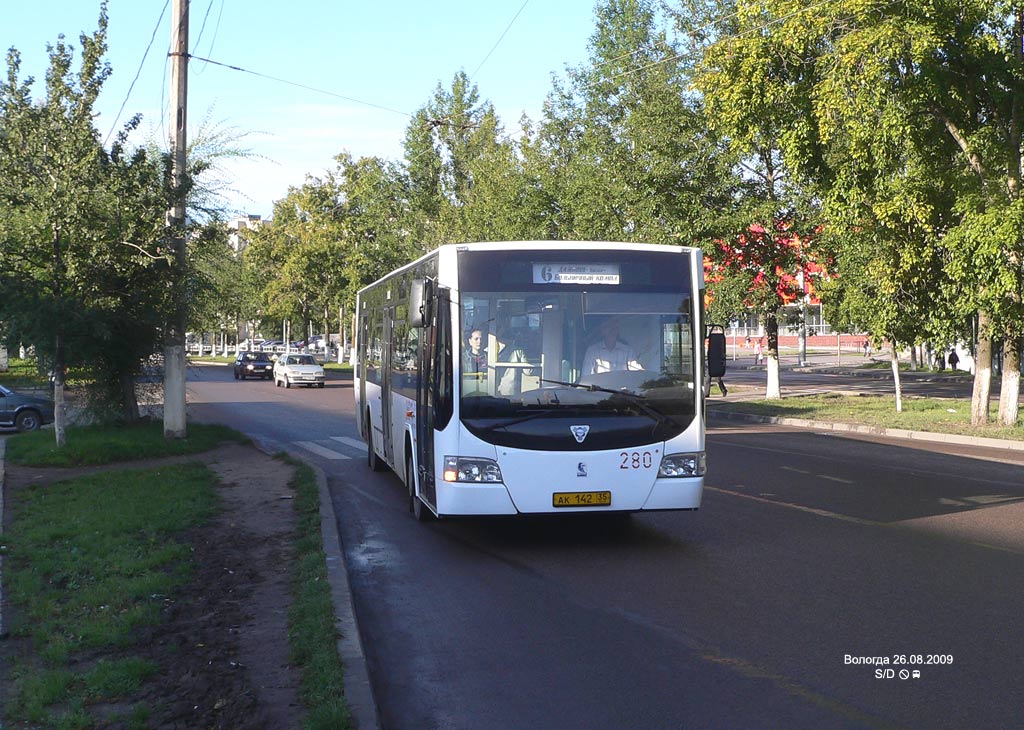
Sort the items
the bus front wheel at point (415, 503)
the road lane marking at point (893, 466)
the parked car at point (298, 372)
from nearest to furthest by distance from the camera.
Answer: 1. the bus front wheel at point (415, 503)
2. the road lane marking at point (893, 466)
3. the parked car at point (298, 372)

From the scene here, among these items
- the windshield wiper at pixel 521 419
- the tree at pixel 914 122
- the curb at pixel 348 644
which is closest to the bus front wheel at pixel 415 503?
the curb at pixel 348 644

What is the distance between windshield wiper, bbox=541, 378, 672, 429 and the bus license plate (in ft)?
2.56

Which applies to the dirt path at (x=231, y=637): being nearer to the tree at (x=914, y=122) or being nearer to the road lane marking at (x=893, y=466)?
the road lane marking at (x=893, y=466)

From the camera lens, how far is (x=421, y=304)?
389 inches

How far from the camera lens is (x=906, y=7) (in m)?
18.9

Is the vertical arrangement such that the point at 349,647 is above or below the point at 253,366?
below

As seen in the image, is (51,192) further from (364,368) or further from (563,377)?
(563,377)

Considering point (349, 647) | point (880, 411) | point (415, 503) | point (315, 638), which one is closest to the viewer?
point (349, 647)

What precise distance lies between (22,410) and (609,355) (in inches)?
771

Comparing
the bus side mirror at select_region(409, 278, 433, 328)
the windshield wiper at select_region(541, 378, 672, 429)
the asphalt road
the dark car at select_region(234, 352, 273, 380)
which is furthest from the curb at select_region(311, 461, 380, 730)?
the dark car at select_region(234, 352, 273, 380)

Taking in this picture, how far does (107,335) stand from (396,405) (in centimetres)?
608

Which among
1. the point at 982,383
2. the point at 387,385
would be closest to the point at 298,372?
the point at 982,383

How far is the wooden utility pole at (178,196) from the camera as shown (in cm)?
1800

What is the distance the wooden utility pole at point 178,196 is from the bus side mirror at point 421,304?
29.7 feet
